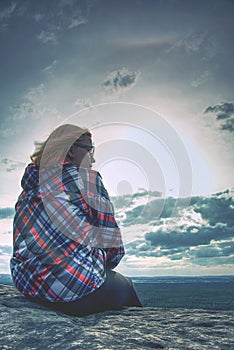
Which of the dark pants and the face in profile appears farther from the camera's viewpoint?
the face in profile

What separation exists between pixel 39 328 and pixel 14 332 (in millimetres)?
180

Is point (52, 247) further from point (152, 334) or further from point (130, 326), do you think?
point (152, 334)

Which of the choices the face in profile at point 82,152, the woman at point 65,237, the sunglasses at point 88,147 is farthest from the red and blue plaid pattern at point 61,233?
the sunglasses at point 88,147

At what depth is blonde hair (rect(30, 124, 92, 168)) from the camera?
3334 mm

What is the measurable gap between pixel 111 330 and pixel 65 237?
937mm

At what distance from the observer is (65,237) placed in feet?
9.62

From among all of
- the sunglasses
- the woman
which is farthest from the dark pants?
the sunglasses

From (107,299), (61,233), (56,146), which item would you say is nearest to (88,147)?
(56,146)

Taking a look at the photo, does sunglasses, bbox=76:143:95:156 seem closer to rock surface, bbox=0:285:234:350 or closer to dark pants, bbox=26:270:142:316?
dark pants, bbox=26:270:142:316

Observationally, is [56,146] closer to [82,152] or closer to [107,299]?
[82,152]

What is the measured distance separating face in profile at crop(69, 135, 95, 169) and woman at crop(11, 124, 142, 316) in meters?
0.02

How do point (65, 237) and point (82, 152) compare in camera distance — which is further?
point (82, 152)

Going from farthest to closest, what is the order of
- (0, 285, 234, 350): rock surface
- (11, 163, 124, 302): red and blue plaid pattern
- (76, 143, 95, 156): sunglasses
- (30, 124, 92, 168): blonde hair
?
(76, 143, 95, 156): sunglasses, (30, 124, 92, 168): blonde hair, (11, 163, 124, 302): red and blue plaid pattern, (0, 285, 234, 350): rock surface

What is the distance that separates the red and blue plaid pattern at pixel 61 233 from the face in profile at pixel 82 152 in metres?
0.26
